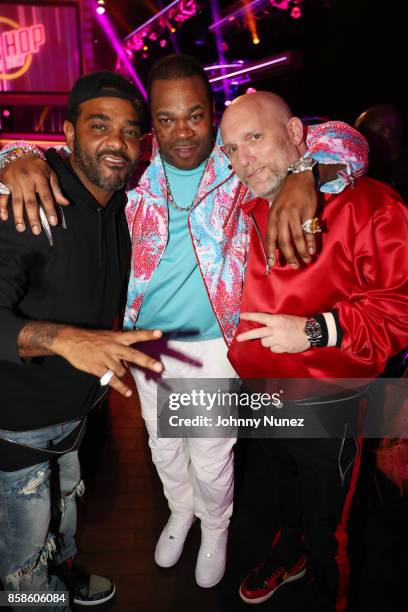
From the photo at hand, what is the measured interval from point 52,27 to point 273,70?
3.13m

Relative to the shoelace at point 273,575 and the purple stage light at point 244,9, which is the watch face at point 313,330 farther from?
the purple stage light at point 244,9

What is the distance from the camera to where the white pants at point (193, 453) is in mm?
1835

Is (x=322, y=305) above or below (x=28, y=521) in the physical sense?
above

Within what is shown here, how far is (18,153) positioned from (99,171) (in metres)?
0.26

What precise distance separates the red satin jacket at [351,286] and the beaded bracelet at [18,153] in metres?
0.78

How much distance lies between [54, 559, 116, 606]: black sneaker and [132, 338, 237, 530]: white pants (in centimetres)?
42

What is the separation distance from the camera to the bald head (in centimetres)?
145

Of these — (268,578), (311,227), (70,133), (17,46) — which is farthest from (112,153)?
(17,46)

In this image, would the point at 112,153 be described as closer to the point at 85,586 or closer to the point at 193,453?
the point at 193,453

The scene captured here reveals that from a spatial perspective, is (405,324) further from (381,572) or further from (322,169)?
(381,572)

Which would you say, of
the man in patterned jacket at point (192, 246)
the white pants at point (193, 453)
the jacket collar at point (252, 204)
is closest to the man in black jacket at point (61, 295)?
the man in patterned jacket at point (192, 246)

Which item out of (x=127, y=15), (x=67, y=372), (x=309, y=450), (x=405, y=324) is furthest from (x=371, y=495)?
(x=127, y=15)

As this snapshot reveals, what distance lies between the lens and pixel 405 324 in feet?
4.13

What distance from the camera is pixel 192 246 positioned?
5.62ft
